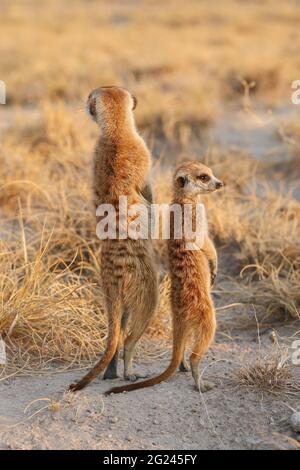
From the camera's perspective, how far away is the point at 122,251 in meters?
3.67

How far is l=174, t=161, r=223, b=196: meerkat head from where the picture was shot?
3738mm

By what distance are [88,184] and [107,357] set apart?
2.62 meters

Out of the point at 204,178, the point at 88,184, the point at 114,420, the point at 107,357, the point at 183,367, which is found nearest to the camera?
the point at 114,420

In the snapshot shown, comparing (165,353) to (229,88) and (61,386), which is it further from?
(229,88)

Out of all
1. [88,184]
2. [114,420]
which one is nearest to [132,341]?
[114,420]

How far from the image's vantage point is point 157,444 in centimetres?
322

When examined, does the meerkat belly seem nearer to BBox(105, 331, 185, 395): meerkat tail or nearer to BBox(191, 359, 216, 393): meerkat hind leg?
BBox(105, 331, 185, 395): meerkat tail

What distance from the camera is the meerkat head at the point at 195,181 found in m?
3.74

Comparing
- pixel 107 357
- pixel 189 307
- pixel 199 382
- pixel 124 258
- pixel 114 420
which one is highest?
pixel 124 258

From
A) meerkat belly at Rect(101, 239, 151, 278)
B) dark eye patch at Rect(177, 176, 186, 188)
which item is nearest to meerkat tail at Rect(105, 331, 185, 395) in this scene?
meerkat belly at Rect(101, 239, 151, 278)

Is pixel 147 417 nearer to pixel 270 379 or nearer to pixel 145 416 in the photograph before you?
pixel 145 416

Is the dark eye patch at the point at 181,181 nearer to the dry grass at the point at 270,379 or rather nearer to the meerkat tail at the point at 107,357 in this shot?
the meerkat tail at the point at 107,357

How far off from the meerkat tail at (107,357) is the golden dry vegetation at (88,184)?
53cm

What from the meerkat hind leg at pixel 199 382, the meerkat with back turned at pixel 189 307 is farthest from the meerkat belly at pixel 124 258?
the meerkat hind leg at pixel 199 382
